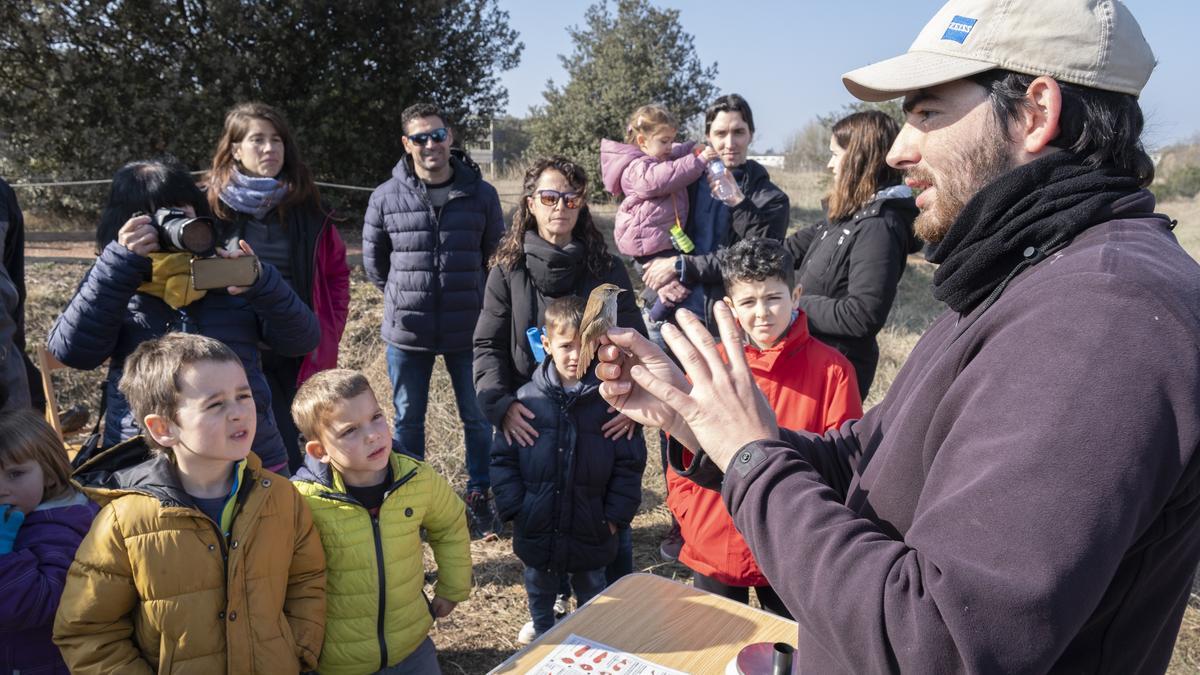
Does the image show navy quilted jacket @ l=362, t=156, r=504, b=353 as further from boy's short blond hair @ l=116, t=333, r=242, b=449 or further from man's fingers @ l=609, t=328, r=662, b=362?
man's fingers @ l=609, t=328, r=662, b=362

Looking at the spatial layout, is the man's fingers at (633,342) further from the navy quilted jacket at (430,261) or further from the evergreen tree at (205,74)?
the evergreen tree at (205,74)

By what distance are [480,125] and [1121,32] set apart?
→ 1227cm

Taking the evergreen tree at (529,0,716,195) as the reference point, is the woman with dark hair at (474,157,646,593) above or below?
below

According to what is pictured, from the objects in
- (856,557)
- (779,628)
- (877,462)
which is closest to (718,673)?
(779,628)

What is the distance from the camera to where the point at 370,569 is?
2.62 metres

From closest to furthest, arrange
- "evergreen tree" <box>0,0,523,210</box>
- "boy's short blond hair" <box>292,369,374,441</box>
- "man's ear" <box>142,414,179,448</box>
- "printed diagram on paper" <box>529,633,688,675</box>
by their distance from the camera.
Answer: "printed diagram on paper" <box>529,633,688,675</box> → "man's ear" <box>142,414,179,448</box> → "boy's short blond hair" <box>292,369,374,441</box> → "evergreen tree" <box>0,0,523,210</box>

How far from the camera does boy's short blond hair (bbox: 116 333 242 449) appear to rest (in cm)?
236

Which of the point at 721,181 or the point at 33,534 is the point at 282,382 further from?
the point at 721,181

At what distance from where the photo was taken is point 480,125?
1278 cm

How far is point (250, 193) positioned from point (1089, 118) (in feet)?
11.3

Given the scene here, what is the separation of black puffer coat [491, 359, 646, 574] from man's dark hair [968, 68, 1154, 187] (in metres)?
2.23

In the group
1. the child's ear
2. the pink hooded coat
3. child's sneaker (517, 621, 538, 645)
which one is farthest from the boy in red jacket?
the pink hooded coat

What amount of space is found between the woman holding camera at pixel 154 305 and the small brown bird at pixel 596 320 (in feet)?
5.98

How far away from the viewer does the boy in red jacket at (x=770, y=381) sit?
2998mm
